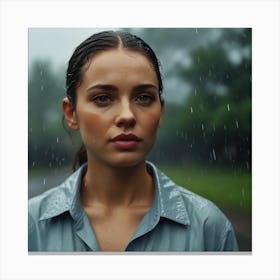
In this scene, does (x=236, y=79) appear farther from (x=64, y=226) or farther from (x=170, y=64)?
(x=64, y=226)

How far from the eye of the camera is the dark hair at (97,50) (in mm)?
4629

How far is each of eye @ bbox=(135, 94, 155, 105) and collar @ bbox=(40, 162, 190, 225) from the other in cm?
46

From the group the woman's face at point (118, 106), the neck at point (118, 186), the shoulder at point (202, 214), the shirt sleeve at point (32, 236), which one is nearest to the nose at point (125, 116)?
the woman's face at point (118, 106)

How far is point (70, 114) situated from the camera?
4.70m

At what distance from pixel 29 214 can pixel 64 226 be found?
28 centimetres

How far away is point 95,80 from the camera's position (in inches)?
179

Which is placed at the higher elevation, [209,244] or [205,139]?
[205,139]

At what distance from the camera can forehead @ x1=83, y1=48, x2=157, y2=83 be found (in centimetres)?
455

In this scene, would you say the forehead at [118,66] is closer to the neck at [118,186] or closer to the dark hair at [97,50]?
the dark hair at [97,50]

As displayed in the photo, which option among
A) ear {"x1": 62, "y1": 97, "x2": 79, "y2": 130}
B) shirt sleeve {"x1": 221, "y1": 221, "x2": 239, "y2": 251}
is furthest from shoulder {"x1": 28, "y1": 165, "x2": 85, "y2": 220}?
shirt sleeve {"x1": 221, "y1": 221, "x2": 239, "y2": 251}

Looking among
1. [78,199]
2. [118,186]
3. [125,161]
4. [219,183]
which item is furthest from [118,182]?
[219,183]

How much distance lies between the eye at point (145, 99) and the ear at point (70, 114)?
47cm

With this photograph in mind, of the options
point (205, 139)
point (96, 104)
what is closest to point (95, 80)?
point (96, 104)

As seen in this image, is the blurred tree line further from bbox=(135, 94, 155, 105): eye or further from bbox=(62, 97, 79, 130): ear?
bbox=(135, 94, 155, 105): eye
